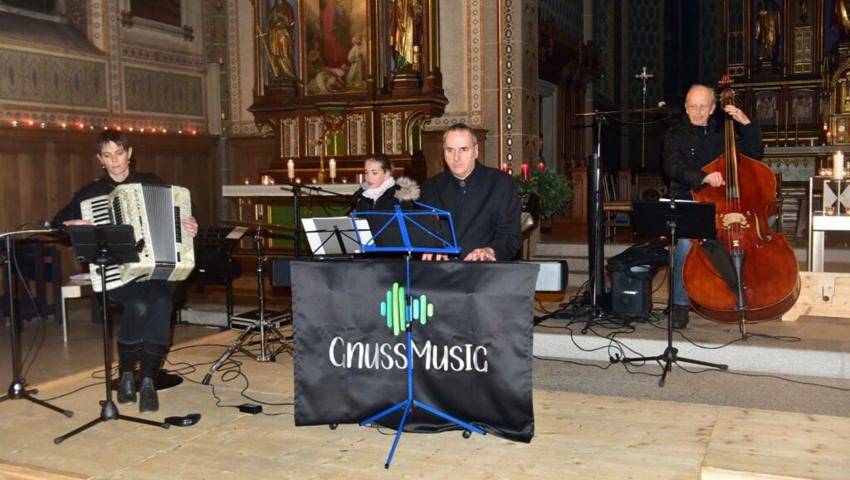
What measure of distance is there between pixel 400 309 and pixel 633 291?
3128mm

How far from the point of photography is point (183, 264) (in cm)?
494

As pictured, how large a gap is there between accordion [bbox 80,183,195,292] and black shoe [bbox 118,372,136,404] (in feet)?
1.94

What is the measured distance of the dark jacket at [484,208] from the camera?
15.3 ft

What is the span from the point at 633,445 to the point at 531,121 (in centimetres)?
742

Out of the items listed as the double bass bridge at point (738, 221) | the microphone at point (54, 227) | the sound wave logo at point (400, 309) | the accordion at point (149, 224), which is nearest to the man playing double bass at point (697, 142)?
the double bass bridge at point (738, 221)

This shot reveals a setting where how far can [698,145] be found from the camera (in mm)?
5891

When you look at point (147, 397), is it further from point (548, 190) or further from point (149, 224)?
point (548, 190)

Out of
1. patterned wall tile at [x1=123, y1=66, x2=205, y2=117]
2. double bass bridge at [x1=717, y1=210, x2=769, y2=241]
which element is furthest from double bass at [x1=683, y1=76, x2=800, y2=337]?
patterned wall tile at [x1=123, y1=66, x2=205, y2=117]

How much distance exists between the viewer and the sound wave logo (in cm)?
403

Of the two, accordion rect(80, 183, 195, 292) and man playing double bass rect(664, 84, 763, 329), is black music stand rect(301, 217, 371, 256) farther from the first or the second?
man playing double bass rect(664, 84, 763, 329)

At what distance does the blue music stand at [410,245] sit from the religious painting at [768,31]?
11410mm

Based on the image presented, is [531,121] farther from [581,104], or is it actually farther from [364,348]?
[364,348]

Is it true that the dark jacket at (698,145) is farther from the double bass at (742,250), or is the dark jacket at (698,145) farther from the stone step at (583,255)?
the stone step at (583,255)

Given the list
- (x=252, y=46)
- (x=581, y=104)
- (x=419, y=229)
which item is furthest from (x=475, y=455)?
(x=581, y=104)
